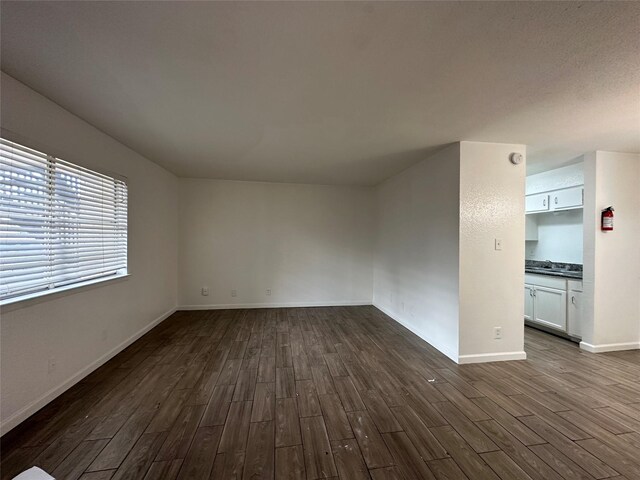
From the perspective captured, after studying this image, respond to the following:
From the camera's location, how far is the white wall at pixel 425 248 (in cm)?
296

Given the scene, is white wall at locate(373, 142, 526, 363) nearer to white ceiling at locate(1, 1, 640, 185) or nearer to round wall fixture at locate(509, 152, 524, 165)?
round wall fixture at locate(509, 152, 524, 165)

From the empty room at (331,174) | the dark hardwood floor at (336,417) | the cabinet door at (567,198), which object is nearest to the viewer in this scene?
the empty room at (331,174)

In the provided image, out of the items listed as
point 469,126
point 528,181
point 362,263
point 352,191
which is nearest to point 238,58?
point 469,126

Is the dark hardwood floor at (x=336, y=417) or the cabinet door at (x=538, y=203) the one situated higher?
the cabinet door at (x=538, y=203)

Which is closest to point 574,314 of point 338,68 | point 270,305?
point 338,68

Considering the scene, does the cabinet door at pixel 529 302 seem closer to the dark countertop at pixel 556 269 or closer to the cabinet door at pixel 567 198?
the dark countertop at pixel 556 269

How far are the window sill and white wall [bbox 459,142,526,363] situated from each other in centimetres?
374

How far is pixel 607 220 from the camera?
10.2 ft

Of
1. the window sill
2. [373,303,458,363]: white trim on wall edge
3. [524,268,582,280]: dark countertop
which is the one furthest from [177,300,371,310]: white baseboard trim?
[524,268,582,280]: dark countertop

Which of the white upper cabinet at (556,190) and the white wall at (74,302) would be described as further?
the white upper cabinet at (556,190)

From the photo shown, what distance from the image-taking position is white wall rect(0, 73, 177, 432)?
1.80 m

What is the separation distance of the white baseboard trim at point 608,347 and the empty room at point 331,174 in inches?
0.7

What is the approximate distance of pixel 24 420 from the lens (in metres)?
1.86

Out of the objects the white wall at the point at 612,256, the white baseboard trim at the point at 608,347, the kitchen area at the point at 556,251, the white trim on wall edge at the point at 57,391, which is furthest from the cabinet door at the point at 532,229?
the white trim on wall edge at the point at 57,391
